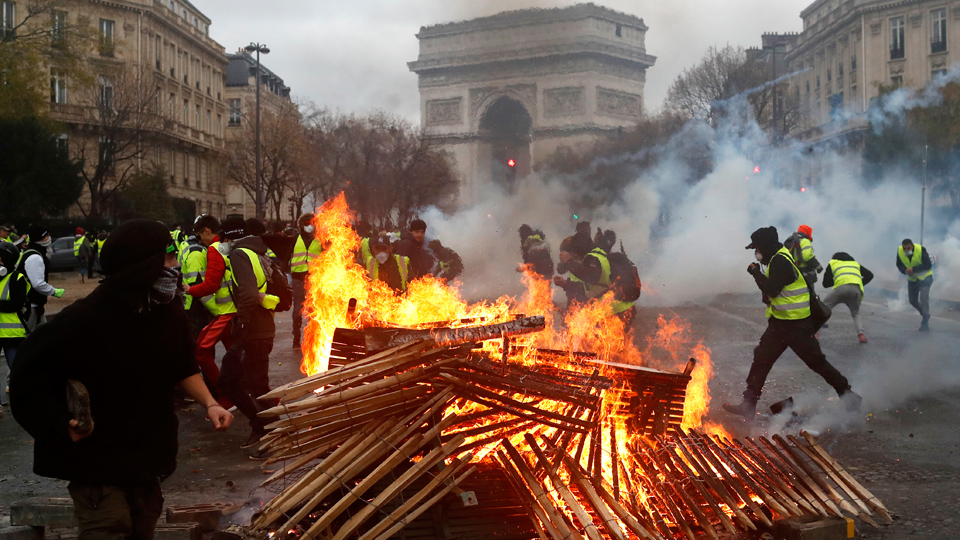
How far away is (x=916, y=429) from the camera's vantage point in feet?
22.2

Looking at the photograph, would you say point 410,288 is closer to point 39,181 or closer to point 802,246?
point 802,246

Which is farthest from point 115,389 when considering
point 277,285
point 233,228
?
point 233,228

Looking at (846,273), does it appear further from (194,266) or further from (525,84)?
(525,84)

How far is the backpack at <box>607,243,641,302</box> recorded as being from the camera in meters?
9.21

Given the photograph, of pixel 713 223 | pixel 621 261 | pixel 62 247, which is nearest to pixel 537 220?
pixel 713 223

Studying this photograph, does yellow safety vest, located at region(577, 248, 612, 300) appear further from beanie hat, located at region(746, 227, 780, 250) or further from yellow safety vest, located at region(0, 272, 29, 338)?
yellow safety vest, located at region(0, 272, 29, 338)

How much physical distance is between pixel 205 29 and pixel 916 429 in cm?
6400

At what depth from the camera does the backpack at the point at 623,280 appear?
30.2 feet

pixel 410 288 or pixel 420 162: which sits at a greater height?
pixel 420 162

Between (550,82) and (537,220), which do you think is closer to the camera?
(537,220)

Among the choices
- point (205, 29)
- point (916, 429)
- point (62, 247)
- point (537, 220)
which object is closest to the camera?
point (916, 429)

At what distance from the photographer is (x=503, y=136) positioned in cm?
6412

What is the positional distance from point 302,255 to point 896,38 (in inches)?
1787

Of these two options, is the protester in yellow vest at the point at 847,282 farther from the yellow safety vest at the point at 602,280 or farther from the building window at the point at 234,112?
the building window at the point at 234,112
